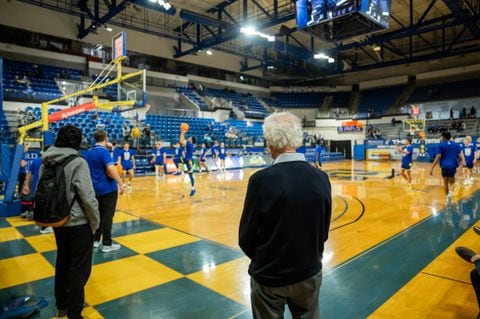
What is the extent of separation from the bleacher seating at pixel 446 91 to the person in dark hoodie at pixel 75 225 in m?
31.5

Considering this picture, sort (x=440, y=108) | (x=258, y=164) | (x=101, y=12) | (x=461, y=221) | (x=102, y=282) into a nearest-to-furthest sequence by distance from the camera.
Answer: (x=102, y=282)
(x=461, y=221)
(x=101, y=12)
(x=258, y=164)
(x=440, y=108)

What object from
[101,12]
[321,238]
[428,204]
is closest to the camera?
[321,238]

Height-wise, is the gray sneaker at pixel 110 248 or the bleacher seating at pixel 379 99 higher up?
the bleacher seating at pixel 379 99

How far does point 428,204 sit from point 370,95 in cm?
2694

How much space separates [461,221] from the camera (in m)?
5.72

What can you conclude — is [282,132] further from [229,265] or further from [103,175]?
[103,175]

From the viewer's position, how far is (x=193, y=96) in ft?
82.3

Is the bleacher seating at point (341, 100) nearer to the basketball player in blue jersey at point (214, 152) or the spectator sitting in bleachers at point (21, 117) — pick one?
the basketball player in blue jersey at point (214, 152)

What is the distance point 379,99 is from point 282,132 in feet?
108

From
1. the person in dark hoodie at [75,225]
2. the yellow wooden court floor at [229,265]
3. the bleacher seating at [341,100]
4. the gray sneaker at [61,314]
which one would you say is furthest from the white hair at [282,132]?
the bleacher seating at [341,100]

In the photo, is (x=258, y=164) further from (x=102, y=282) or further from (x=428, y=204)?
(x=102, y=282)

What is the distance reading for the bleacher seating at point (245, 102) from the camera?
90.8 ft

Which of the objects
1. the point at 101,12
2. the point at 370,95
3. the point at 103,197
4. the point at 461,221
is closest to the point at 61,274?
the point at 103,197

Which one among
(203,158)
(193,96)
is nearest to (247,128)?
(193,96)
